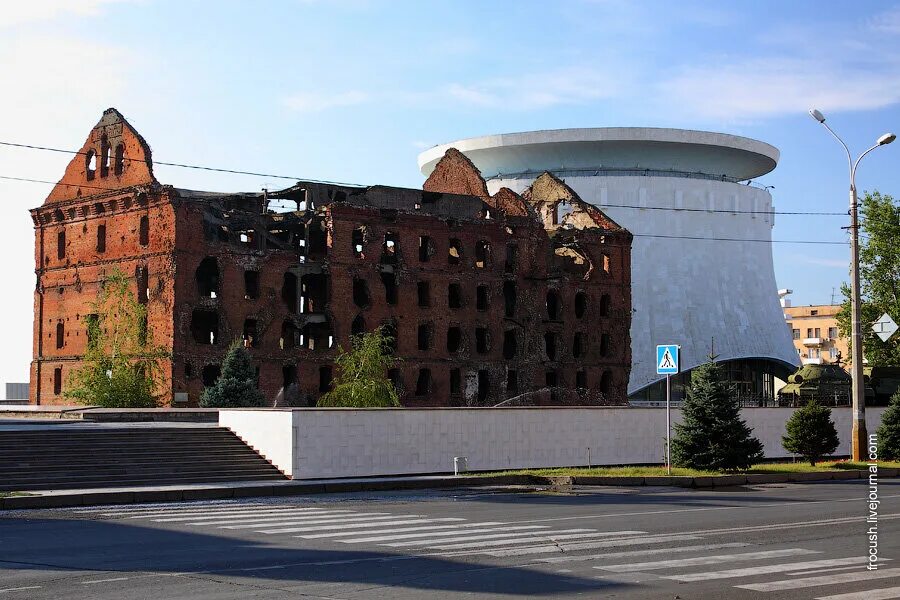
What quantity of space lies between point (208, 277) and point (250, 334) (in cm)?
355

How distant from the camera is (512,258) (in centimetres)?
6275

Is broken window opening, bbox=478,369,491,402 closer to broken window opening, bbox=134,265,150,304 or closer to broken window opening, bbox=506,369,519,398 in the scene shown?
broken window opening, bbox=506,369,519,398

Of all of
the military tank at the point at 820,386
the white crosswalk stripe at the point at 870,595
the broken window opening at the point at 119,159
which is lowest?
the white crosswalk stripe at the point at 870,595

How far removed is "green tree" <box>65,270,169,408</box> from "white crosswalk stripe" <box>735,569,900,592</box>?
41.1 metres

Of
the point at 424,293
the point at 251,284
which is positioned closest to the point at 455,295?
the point at 424,293

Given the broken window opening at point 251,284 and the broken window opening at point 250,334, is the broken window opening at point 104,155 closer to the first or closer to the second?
the broken window opening at point 251,284

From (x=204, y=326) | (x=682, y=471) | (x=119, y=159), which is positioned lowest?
(x=682, y=471)

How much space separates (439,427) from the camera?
29.1 m

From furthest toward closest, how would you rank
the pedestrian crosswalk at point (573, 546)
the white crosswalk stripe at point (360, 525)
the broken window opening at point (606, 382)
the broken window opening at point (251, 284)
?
the broken window opening at point (606, 382) → the broken window opening at point (251, 284) → the white crosswalk stripe at point (360, 525) → the pedestrian crosswalk at point (573, 546)

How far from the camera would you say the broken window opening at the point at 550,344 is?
63875 millimetres

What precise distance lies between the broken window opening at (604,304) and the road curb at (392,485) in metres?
39.0

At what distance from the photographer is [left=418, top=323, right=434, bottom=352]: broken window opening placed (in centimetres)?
5894

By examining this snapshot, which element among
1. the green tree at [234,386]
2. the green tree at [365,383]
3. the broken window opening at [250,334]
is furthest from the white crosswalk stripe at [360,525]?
the broken window opening at [250,334]

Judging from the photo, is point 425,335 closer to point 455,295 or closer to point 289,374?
point 455,295
